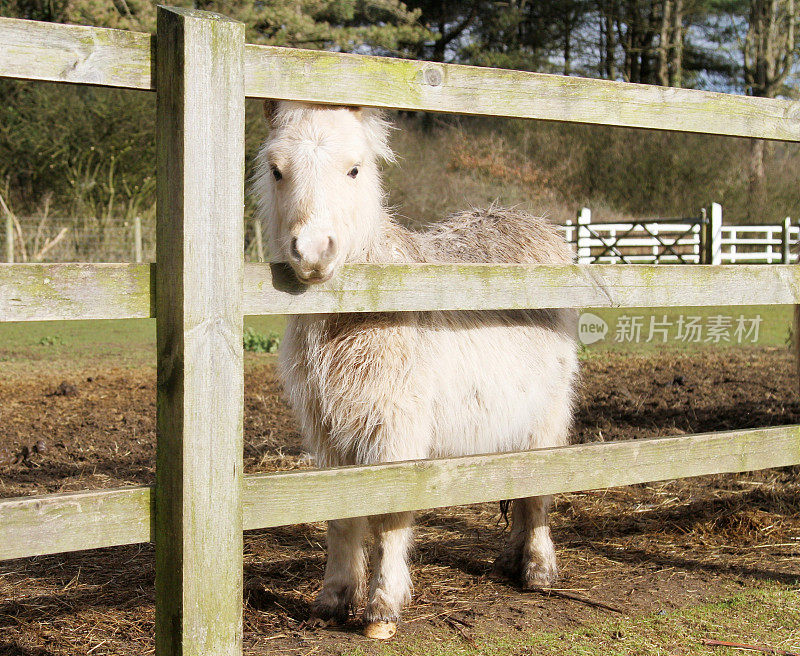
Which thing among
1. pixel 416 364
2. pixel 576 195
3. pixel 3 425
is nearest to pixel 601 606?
pixel 416 364

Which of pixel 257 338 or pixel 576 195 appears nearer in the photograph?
pixel 257 338

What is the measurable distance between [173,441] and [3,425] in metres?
5.09

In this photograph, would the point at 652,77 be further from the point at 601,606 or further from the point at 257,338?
the point at 601,606

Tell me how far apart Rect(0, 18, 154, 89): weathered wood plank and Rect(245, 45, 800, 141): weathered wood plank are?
29 centimetres

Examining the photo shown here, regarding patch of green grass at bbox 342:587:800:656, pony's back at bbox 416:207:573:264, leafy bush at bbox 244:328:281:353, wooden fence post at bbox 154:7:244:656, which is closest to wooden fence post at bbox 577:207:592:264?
leafy bush at bbox 244:328:281:353

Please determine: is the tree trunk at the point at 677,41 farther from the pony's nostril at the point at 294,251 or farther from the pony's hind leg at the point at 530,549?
the pony's nostril at the point at 294,251

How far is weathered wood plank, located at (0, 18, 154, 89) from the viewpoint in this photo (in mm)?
1853

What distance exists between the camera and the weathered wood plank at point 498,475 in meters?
2.22

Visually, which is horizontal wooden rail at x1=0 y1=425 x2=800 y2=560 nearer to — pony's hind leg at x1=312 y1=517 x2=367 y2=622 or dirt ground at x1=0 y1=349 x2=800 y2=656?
dirt ground at x1=0 y1=349 x2=800 y2=656

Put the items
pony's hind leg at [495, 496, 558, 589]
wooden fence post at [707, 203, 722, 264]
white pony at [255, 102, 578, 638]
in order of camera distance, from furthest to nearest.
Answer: wooden fence post at [707, 203, 722, 264]
pony's hind leg at [495, 496, 558, 589]
white pony at [255, 102, 578, 638]

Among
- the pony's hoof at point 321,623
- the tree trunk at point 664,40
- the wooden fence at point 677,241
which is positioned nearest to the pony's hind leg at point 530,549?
the pony's hoof at point 321,623

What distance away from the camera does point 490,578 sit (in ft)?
Result: 12.9

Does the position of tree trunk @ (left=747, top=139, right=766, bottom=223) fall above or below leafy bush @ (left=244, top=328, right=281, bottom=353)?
above

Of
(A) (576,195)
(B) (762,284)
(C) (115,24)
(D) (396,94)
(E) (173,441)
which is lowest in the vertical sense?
(E) (173,441)
